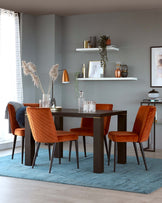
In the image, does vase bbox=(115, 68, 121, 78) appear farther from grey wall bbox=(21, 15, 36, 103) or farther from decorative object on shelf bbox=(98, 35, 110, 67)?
grey wall bbox=(21, 15, 36, 103)

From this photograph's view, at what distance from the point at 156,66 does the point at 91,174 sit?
297 centimetres

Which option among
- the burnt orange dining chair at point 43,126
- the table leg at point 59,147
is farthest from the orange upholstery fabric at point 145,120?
the table leg at point 59,147

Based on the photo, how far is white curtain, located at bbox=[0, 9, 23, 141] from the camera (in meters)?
7.21

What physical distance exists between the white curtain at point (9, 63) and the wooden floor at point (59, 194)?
2.83 metres

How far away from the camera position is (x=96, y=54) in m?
7.77

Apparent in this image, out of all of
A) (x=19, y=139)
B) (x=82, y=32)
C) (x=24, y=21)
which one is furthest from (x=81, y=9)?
(x=19, y=139)

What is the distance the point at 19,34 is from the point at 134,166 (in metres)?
3.55

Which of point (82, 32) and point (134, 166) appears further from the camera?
point (82, 32)

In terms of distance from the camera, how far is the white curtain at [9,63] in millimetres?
7211

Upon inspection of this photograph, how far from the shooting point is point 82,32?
789cm

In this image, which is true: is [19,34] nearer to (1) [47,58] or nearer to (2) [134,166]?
(1) [47,58]

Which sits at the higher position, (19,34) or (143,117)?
(19,34)

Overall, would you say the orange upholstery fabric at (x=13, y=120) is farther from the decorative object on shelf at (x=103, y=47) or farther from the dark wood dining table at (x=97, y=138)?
the decorative object on shelf at (x=103, y=47)

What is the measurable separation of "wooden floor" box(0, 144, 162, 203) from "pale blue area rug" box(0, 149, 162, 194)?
0.14 metres
